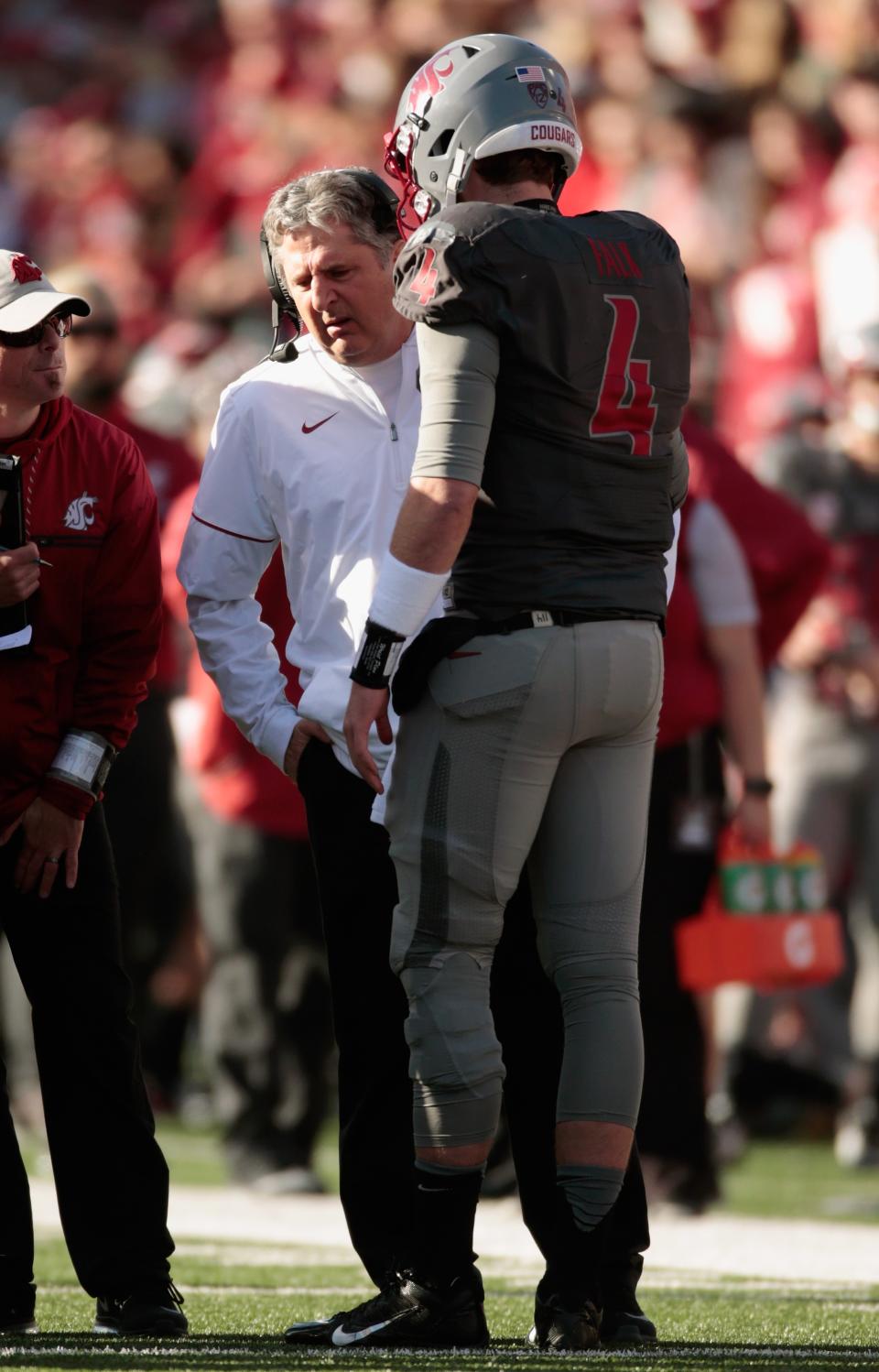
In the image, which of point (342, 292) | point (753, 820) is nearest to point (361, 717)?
point (342, 292)

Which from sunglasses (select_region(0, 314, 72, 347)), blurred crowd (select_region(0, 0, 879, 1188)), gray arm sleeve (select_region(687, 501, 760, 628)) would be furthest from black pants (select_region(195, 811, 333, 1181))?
sunglasses (select_region(0, 314, 72, 347))

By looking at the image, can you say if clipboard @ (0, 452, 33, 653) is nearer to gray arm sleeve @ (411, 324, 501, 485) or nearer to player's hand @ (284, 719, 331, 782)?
player's hand @ (284, 719, 331, 782)

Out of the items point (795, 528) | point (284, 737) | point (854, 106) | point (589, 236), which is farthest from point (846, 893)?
point (589, 236)

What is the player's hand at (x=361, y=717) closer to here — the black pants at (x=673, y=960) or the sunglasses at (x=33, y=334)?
the sunglasses at (x=33, y=334)

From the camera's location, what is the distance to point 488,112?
13.9ft

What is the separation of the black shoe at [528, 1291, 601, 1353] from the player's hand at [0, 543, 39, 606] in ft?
5.00

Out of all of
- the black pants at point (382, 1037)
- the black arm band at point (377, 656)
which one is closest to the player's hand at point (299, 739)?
the black pants at point (382, 1037)

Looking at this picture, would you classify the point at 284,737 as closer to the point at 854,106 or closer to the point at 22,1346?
the point at 22,1346

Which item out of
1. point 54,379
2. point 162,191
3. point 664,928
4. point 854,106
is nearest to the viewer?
point 54,379

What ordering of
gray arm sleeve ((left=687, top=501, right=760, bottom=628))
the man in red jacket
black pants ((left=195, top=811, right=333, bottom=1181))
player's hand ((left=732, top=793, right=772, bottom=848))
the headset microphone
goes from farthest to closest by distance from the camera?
black pants ((left=195, top=811, right=333, bottom=1181))
player's hand ((left=732, top=793, right=772, bottom=848))
gray arm sleeve ((left=687, top=501, right=760, bottom=628))
the headset microphone
the man in red jacket

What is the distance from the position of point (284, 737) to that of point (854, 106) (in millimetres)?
6872

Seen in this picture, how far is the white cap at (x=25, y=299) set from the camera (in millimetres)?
4516

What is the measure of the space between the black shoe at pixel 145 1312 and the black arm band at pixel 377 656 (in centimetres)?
124

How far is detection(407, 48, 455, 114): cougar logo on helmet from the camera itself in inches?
172
